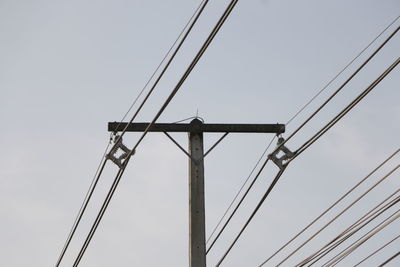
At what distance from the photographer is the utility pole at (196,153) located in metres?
9.62

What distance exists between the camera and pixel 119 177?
986 centimetres

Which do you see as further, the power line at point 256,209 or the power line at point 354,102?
the power line at point 256,209

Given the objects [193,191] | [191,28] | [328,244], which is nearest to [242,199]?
[193,191]

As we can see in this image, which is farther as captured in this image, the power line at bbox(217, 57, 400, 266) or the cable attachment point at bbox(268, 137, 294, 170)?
the cable attachment point at bbox(268, 137, 294, 170)

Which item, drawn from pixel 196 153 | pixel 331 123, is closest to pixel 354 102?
pixel 331 123

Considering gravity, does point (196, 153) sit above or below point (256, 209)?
above

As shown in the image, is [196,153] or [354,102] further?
[196,153]

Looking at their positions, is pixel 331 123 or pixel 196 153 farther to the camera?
pixel 196 153

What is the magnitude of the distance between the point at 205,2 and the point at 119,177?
12.9 ft

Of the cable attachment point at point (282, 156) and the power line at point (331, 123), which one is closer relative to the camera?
the power line at point (331, 123)

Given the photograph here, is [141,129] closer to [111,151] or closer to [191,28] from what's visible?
[111,151]

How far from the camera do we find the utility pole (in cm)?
962

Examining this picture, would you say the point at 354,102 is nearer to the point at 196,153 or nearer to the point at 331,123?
the point at 331,123

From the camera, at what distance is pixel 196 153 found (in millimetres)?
10172
